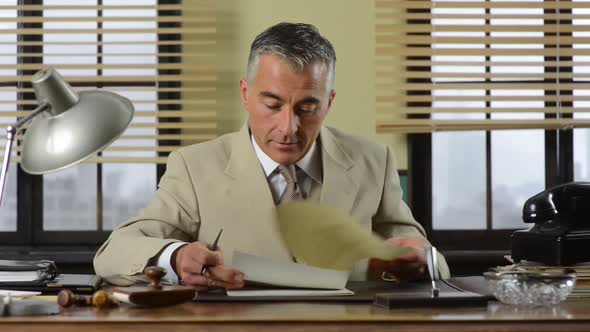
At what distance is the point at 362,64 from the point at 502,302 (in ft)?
6.44

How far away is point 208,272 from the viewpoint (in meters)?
1.86

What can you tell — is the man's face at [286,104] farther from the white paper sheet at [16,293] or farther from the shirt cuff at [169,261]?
the white paper sheet at [16,293]

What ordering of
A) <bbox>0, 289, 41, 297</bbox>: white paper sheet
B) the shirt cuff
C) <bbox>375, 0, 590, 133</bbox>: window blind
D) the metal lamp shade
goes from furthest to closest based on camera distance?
<bbox>375, 0, 590, 133</bbox>: window blind, the shirt cuff, <bbox>0, 289, 41, 297</bbox>: white paper sheet, the metal lamp shade

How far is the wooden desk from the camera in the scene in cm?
146

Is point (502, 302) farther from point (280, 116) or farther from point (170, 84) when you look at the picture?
point (170, 84)

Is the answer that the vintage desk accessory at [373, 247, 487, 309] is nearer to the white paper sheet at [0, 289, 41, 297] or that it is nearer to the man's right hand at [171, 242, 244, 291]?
the man's right hand at [171, 242, 244, 291]

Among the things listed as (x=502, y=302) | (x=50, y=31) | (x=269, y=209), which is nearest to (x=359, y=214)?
(x=269, y=209)

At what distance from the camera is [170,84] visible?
3562 mm

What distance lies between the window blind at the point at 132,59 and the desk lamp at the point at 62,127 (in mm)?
1822

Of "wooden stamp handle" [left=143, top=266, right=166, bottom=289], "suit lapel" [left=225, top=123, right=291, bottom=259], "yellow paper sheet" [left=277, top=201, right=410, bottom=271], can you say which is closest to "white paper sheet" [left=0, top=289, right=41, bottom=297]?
"wooden stamp handle" [left=143, top=266, right=166, bottom=289]

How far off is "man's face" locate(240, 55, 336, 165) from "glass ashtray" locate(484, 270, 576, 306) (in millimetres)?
720

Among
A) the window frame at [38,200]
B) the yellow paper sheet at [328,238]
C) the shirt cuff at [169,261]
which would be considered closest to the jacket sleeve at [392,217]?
the yellow paper sheet at [328,238]

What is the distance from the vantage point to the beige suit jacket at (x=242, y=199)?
230 centimetres

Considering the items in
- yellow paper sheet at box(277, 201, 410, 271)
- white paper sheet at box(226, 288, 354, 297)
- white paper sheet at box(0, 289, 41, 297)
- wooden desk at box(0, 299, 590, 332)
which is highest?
yellow paper sheet at box(277, 201, 410, 271)
